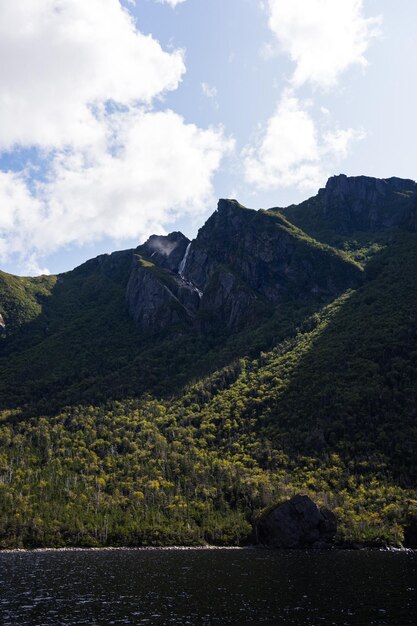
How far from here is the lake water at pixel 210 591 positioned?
57.7m

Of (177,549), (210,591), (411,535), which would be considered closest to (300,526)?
(411,535)

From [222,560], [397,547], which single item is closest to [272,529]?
[397,547]

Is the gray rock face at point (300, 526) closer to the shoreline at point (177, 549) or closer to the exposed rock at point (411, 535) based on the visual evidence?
the shoreline at point (177, 549)

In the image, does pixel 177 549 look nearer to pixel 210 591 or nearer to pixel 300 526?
pixel 300 526

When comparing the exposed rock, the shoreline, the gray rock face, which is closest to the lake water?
the shoreline

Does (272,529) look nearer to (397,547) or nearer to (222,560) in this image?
(397,547)

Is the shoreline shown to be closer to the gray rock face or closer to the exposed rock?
the gray rock face

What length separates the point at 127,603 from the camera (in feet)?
219

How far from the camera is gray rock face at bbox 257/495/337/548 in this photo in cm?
15525

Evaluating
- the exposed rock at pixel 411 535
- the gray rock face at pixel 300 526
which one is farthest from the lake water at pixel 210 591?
the exposed rock at pixel 411 535

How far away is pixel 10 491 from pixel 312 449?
4432 inches

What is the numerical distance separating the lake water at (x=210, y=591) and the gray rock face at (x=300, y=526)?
3843 centimetres

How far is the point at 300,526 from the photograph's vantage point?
6142 inches

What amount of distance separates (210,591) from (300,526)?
90711mm
